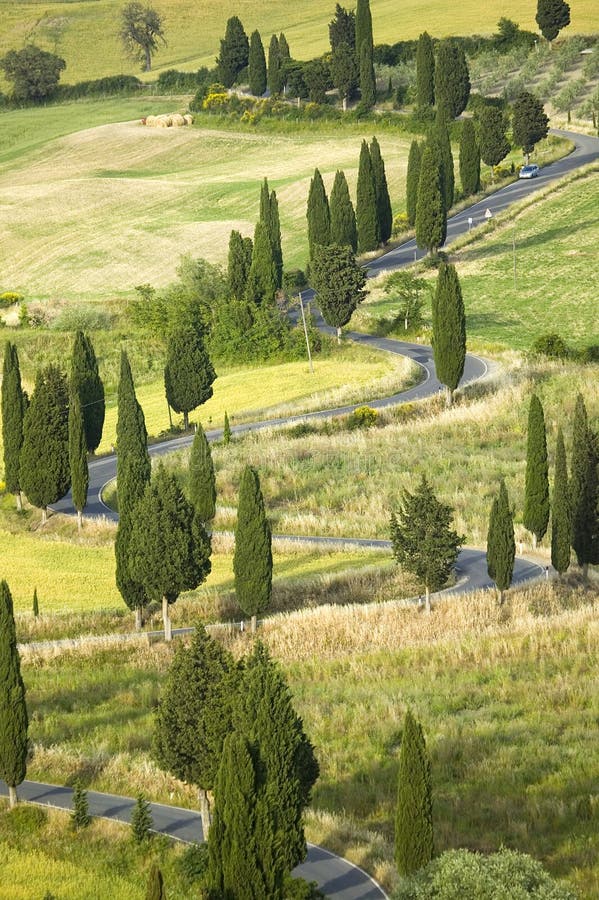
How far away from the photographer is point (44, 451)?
7969cm

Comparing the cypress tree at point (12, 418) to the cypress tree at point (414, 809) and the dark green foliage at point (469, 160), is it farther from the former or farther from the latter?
the dark green foliage at point (469, 160)

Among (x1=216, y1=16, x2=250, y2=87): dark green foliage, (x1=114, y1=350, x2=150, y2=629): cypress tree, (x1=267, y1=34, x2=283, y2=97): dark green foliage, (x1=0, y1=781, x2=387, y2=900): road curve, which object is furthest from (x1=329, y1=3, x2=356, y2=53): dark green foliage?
(x1=0, y1=781, x2=387, y2=900): road curve

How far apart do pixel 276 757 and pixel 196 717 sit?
5.35 meters

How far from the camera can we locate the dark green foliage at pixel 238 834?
29562 millimetres

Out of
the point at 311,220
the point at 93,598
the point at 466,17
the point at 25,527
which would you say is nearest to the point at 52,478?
the point at 25,527

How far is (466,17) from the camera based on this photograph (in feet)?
645

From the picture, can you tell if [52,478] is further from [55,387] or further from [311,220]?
[311,220]

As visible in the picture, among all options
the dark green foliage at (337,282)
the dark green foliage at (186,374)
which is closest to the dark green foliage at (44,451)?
the dark green foliage at (186,374)

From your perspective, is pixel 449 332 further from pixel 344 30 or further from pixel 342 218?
pixel 344 30

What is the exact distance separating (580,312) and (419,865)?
253 feet

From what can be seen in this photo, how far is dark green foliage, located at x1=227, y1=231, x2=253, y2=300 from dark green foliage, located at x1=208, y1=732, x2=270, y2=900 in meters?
88.9

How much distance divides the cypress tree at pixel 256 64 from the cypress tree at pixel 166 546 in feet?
427

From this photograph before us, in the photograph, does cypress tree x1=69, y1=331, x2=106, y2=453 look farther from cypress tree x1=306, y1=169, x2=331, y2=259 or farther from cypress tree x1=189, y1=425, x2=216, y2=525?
cypress tree x1=306, y1=169, x2=331, y2=259

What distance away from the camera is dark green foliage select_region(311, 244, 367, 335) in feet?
341
